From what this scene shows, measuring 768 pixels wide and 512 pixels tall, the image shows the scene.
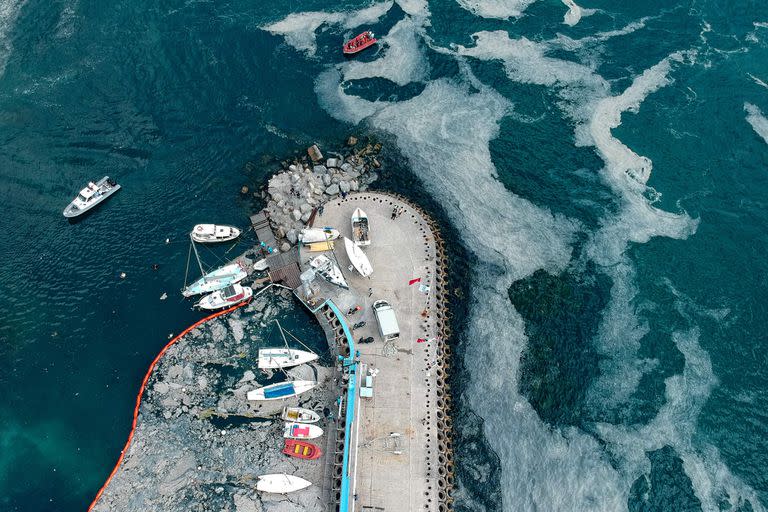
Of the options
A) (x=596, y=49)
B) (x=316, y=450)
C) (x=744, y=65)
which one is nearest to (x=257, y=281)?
(x=316, y=450)

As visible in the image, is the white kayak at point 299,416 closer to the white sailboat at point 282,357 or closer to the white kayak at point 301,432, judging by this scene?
the white kayak at point 301,432

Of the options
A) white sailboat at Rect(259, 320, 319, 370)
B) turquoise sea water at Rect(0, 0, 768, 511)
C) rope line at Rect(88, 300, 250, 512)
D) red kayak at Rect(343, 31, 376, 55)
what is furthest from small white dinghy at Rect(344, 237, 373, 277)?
red kayak at Rect(343, 31, 376, 55)

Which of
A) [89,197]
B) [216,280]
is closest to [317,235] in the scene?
[216,280]

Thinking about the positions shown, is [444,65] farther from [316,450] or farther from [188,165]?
[316,450]

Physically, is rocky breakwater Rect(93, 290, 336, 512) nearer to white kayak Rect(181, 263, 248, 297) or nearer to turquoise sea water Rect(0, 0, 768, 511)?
turquoise sea water Rect(0, 0, 768, 511)

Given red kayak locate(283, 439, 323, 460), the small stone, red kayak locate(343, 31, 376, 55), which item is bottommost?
red kayak locate(283, 439, 323, 460)

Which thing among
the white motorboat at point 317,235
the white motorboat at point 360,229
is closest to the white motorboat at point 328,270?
the white motorboat at point 317,235
